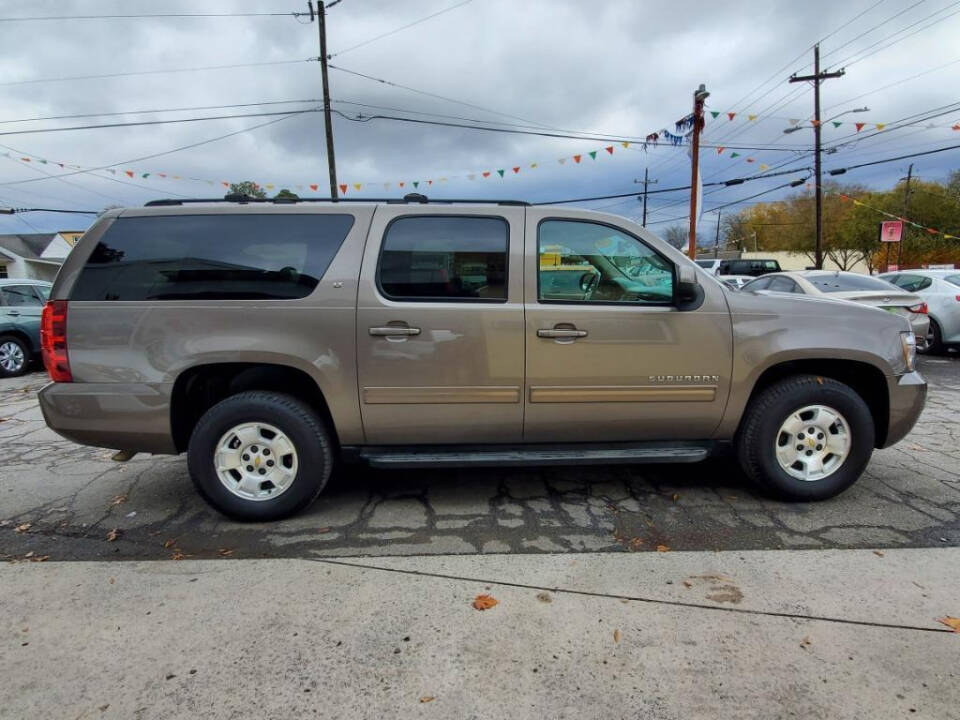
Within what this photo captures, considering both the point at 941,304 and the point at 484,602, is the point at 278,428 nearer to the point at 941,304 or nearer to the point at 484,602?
the point at 484,602

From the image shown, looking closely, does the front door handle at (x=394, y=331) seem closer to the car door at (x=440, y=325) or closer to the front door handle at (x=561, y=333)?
the car door at (x=440, y=325)

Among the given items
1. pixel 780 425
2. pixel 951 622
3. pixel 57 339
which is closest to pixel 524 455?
pixel 780 425

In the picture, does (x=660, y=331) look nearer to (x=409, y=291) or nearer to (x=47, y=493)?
(x=409, y=291)

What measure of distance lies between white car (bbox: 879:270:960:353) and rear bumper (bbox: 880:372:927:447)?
25.1ft

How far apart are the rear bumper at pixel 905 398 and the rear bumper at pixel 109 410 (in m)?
4.44

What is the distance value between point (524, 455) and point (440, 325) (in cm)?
95

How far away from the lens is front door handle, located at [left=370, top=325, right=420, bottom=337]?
3.08 m

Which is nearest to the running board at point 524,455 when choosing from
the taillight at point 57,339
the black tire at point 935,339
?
the taillight at point 57,339

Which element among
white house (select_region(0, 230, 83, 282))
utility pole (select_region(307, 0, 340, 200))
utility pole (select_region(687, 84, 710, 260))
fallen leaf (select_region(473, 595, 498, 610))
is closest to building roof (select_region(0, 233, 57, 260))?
white house (select_region(0, 230, 83, 282))

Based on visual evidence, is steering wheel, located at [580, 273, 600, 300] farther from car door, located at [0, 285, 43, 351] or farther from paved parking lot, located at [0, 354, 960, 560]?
car door, located at [0, 285, 43, 351]

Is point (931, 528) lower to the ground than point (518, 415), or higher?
lower

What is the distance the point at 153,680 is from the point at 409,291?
2.15m

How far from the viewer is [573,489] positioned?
3.75 m

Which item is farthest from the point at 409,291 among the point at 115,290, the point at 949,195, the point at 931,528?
the point at 949,195
